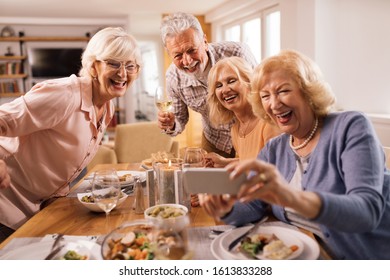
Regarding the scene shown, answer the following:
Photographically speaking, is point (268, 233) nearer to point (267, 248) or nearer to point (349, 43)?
point (267, 248)

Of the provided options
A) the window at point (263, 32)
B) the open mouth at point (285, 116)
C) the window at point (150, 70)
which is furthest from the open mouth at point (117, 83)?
the window at point (150, 70)

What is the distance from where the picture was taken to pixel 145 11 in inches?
197

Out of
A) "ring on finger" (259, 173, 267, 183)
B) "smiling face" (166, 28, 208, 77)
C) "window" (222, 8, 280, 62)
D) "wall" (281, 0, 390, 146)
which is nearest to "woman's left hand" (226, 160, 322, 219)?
"ring on finger" (259, 173, 267, 183)

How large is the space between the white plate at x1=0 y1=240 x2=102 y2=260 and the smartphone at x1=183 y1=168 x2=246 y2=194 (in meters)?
0.27

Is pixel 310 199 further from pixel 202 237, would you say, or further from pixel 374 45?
pixel 374 45

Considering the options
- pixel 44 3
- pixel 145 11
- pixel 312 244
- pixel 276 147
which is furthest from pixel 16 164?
pixel 145 11

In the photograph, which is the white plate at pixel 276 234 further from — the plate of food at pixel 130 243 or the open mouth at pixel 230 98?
the open mouth at pixel 230 98

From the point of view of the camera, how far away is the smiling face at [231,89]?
145cm

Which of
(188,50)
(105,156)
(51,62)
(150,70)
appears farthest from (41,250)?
(150,70)

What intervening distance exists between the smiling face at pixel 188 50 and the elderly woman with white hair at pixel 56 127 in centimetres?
32

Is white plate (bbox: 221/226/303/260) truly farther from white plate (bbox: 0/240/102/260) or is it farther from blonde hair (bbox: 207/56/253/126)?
blonde hair (bbox: 207/56/253/126)

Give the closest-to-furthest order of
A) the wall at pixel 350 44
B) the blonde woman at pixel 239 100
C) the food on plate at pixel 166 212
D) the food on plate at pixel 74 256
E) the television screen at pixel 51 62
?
the food on plate at pixel 74 256
the food on plate at pixel 166 212
the blonde woman at pixel 239 100
the wall at pixel 350 44
the television screen at pixel 51 62

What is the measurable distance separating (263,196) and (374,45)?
1973 millimetres

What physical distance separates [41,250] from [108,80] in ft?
2.32
